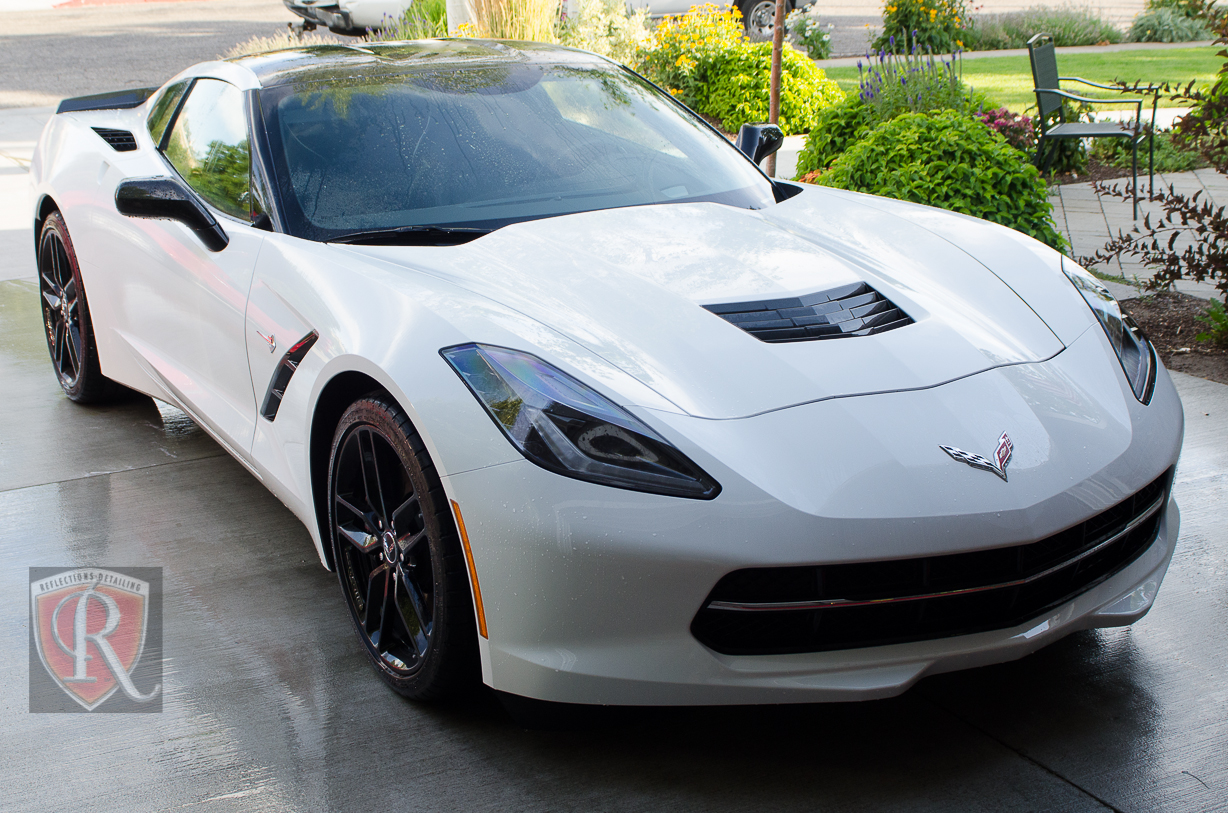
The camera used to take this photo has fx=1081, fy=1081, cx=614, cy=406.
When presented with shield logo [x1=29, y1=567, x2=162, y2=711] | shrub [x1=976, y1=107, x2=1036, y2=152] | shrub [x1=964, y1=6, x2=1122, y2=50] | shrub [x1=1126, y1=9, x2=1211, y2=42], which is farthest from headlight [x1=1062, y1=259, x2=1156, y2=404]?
shrub [x1=1126, y1=9, x2=1211, y2=42]

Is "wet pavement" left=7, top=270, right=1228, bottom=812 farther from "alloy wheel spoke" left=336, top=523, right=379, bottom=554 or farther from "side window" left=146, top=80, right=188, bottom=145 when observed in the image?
"side window" left=146, top=80, right=188, bottom=145

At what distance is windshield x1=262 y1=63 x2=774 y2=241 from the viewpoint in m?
2.87

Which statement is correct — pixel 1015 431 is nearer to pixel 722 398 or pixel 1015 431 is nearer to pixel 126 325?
pixel 722 398

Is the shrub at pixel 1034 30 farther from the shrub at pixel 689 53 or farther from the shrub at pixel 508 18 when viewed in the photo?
the shrub at pixel 508 18

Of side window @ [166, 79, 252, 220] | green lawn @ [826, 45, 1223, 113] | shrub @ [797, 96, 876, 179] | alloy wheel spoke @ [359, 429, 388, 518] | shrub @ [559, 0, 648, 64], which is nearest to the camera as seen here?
alloy wheel spoke @ [359, 429, 388, 518]

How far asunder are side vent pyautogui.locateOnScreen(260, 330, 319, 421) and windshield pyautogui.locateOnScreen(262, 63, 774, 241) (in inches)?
14.0

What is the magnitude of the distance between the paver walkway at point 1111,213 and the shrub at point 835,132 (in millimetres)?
1367

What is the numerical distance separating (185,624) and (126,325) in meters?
1.36

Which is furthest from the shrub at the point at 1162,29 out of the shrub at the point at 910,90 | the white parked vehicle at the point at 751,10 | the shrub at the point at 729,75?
the shrub at the point at 910,90

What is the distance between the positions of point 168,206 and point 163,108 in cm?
118

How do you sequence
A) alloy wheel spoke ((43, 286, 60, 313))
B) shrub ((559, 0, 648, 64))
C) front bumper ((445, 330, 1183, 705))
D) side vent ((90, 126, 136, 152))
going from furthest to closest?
shrub ((559, 0, 648, 64)) → alloy wheel spoke ((43, 286, 60, 313)) → side vent ((90, 126, 136, 152)) → front bumper ((445, 330, 1183, 705))

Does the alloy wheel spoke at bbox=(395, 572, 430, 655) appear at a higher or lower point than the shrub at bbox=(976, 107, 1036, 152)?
lower

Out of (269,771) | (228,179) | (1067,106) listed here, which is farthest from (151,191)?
(1067,106)

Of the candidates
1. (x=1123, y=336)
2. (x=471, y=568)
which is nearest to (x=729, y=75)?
(x=1123, y=336)
